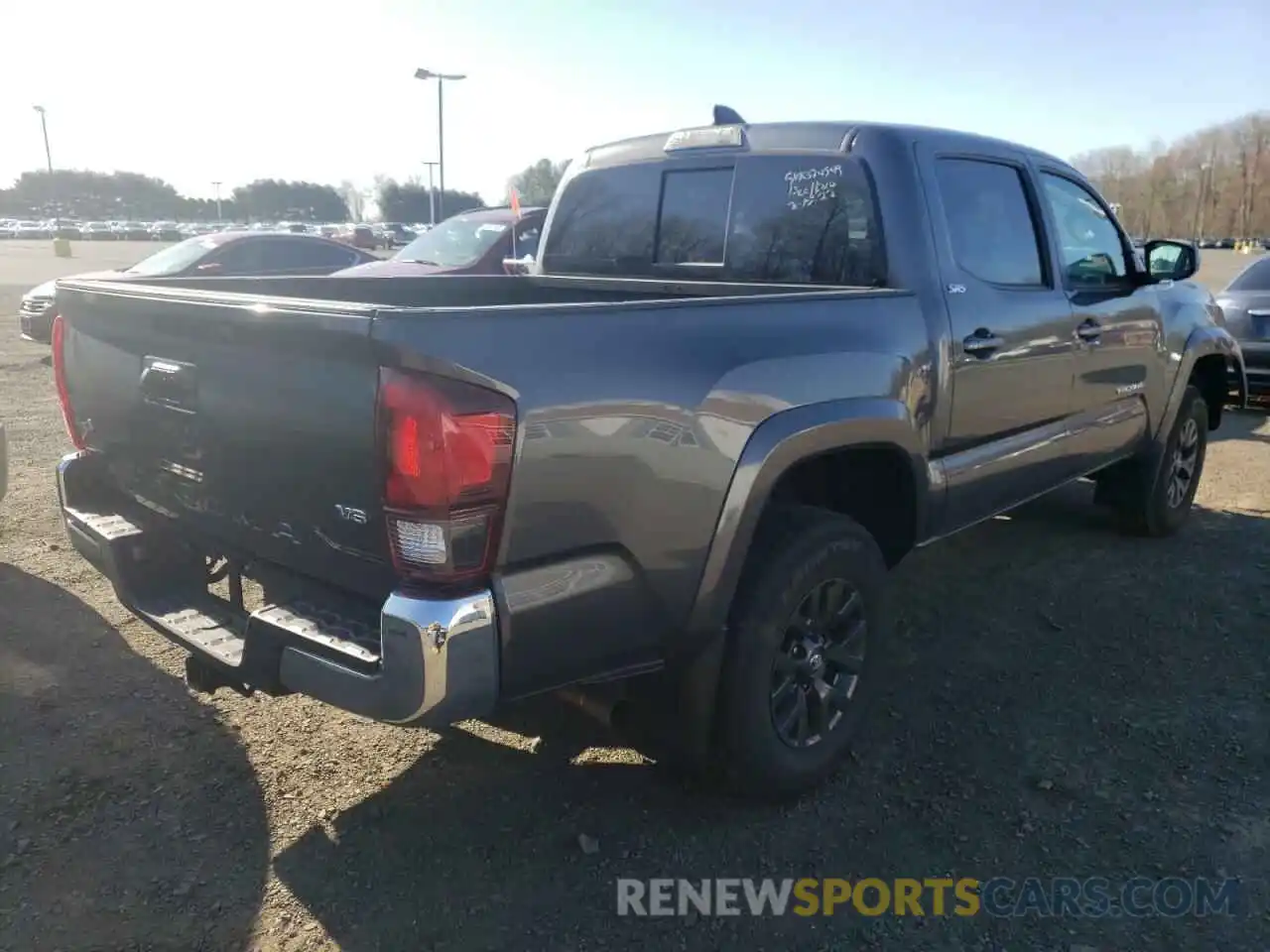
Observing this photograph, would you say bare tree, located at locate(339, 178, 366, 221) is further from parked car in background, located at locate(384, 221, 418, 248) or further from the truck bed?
the truck bed

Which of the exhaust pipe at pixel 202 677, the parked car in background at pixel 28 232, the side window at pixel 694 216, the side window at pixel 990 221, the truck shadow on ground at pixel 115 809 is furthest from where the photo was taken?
the parked car in background at pixel 28 232

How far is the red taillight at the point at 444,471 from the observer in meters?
2.08

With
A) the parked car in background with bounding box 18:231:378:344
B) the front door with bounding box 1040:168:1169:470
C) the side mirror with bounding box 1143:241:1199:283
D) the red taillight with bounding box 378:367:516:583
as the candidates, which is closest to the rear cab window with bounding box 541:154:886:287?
the front door with bounding box 1040:168:1169:470

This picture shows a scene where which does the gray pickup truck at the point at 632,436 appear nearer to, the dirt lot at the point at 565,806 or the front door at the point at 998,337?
the front door at the point at 998,337

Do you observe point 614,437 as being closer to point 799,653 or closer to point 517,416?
point 517,416

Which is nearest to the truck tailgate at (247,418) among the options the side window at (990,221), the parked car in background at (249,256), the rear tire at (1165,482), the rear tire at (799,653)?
the rear tire at (799,653)

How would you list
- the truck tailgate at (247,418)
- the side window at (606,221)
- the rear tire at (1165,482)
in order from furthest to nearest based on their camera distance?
1. the rear tire at (1165,482)
2. the side window at (606,221)
3. the truck tailgate at (247,418)

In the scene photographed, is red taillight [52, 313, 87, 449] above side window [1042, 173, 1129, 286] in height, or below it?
below

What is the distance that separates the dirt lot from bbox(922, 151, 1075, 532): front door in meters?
0.76

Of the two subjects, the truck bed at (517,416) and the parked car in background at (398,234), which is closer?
the truck bed at (517,416)

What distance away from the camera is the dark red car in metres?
9.55

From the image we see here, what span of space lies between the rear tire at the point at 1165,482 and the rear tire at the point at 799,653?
2854 mm

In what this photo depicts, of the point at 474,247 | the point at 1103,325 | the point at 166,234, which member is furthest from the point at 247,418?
the point at 166,234

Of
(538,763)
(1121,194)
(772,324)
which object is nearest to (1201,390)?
(772,324)
